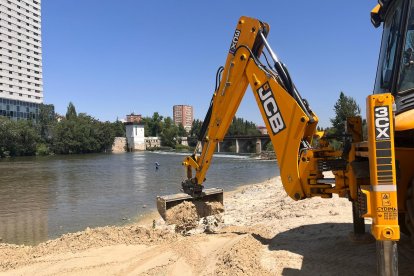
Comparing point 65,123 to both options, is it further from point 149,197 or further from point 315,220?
point 315,220

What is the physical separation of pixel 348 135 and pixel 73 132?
292 ft

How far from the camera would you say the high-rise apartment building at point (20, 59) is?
304 feet

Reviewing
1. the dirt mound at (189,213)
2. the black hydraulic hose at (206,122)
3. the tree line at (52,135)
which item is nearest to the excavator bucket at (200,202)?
the dirt mound at (189,213)

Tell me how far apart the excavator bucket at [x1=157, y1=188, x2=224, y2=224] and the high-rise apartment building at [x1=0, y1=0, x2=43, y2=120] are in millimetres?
91374

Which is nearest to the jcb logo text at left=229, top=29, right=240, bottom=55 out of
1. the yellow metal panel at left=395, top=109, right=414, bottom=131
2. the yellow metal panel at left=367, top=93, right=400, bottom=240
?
the yellow metal panel at left=395, top=109, right=414, bottom=131

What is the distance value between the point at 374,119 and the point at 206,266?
11.3 ft

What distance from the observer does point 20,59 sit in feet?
331

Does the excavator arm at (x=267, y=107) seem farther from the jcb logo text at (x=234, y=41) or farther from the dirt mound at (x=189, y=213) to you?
the dirt mound at (x=189, y=213)

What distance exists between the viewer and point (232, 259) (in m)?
5.28

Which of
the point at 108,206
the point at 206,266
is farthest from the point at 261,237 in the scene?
the point at 108,206

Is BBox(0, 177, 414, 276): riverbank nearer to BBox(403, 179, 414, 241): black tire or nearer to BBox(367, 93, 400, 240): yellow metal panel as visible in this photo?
BBox(403, 179, 414, 241): black tire

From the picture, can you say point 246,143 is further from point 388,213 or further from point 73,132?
point 388,213

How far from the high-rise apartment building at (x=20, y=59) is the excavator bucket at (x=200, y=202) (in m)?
91.4

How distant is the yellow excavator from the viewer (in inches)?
122
